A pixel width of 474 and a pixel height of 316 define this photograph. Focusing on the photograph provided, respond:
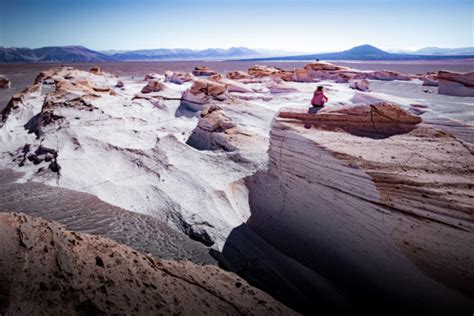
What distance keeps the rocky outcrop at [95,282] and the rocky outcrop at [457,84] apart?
461 inches

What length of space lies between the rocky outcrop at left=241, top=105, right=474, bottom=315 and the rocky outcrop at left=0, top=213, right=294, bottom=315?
1040 mm

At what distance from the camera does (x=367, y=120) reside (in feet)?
12.7

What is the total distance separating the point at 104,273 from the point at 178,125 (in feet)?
20.9

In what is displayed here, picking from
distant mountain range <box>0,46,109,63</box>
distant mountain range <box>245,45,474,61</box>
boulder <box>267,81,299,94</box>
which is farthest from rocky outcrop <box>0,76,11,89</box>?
distant mountain range <box>245,45,474,61</box>

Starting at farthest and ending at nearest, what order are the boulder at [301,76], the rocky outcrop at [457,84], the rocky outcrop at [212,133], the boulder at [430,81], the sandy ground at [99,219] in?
the boulder at [301,76], the boulder at [430,81], the rocky outcrop at [457,84], the rocky outcrop at [212,133], the sandy ground at [99,219]

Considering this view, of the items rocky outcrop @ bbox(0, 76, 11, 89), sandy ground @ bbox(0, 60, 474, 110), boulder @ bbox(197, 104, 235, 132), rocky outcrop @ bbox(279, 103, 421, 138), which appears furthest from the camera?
sandy ground @ bbox(0, 60, 474, 110)

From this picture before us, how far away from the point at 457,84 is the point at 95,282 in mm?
13514

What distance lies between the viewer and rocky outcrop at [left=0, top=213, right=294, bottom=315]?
2047 mm

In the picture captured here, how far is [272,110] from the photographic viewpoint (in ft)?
29.2

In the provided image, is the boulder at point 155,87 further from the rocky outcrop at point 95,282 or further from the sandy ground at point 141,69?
the rocky outcrop at point 95,282

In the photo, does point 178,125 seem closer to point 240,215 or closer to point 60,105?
point 60,105

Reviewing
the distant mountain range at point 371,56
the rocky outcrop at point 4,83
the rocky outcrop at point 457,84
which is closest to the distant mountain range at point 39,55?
the distant mountain range at point 371,56

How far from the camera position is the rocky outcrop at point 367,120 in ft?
12.1

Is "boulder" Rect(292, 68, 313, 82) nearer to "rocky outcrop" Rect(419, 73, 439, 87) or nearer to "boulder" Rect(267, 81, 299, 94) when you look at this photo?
"boulder" Rect(267, 81, 299, 94)
